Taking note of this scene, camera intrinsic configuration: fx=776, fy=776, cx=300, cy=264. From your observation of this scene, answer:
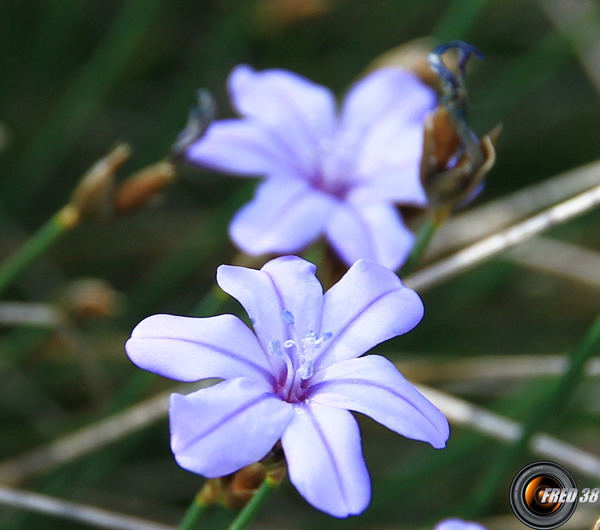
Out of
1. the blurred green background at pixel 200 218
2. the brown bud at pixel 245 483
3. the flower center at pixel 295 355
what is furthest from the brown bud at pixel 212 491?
the blurred green background at pixel 200 218

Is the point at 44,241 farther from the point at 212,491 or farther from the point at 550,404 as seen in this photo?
the point at 550,404

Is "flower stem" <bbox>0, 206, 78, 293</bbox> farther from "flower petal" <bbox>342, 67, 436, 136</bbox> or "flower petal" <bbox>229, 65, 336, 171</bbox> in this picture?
"flower petal" <bbox>342, 67, 436, 136</bbox>

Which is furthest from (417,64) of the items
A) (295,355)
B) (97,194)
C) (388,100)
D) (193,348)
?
(193,348)

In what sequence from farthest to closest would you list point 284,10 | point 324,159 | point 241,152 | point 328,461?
1. point 284,10
2. point 324,159
3. point 241,152
4. point 328,461

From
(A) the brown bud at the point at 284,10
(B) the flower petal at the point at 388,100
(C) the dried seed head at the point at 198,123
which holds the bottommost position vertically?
(B) the flower petal at the point at 388,100

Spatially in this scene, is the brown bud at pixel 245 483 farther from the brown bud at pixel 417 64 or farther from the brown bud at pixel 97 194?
the brown bud at pixel 417 64

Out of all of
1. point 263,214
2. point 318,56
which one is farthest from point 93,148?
point 263,214

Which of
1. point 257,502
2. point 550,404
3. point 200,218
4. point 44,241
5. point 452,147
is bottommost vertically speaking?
point 200,218
